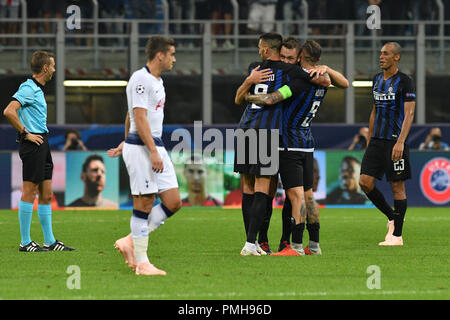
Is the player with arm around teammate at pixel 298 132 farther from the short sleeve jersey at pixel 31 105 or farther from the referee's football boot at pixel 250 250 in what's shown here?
the short sleeve jersey at pixel 31 105

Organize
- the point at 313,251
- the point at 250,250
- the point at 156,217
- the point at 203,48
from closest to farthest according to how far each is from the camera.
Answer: the point at 156,217 → the point at 250,250 → the point at 313,251 → the point at 203,48

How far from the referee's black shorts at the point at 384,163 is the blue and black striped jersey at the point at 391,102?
0.32 ft

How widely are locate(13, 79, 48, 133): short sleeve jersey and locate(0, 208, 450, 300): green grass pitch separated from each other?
1244 mm

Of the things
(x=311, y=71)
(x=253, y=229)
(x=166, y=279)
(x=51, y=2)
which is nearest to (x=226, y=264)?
(x=253, y=229)

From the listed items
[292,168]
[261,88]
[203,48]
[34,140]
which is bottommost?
[292,168]

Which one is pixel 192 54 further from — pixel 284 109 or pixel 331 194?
pixel 284 109

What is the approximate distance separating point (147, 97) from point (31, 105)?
250 centimetres

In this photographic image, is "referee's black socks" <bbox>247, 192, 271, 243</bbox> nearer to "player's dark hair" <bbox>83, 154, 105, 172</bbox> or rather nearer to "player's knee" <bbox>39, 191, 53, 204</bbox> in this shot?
"player's knee" <bbox>39, 191, 53, 204</bbox>

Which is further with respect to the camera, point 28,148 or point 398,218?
point 398,218

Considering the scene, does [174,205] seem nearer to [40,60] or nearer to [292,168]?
[292,168]

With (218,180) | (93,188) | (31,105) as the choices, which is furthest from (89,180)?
(31,105)

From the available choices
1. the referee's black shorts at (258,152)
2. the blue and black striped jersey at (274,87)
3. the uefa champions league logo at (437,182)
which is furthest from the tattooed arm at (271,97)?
the uefa champions league logo at (437,182)

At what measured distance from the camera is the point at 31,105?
31.7 ft
